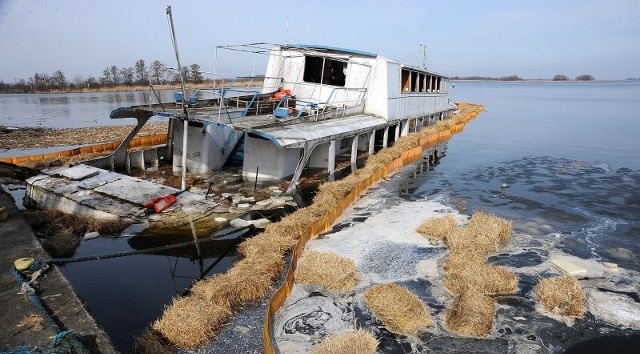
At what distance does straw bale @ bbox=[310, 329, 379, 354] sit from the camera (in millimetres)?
6121

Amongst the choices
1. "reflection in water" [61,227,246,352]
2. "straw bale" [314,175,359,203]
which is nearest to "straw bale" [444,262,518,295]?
"reflection in water" [61,227,246,352]

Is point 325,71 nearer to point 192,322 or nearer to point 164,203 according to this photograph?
point 164,203

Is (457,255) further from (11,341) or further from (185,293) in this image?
(11,341)

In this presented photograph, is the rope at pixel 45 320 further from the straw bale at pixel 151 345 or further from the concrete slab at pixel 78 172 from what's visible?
the concrete slab at pixel 78 172

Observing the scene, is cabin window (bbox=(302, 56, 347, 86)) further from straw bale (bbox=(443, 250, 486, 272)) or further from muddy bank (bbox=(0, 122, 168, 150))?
muddy bank (bbox=(0, 122, 168, 150))

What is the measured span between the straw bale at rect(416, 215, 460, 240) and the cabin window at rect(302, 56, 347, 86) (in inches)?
438

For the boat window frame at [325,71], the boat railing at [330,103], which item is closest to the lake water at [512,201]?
the boat railing at [330,103]

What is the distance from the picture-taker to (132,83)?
377 feet

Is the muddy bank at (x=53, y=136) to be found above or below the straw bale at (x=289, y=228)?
above

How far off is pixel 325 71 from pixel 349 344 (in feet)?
54.4

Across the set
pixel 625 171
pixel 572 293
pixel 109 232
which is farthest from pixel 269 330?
pixel 625 171

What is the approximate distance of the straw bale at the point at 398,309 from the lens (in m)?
7.08

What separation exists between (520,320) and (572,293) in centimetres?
133

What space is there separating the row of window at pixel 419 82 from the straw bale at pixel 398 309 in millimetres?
18440
